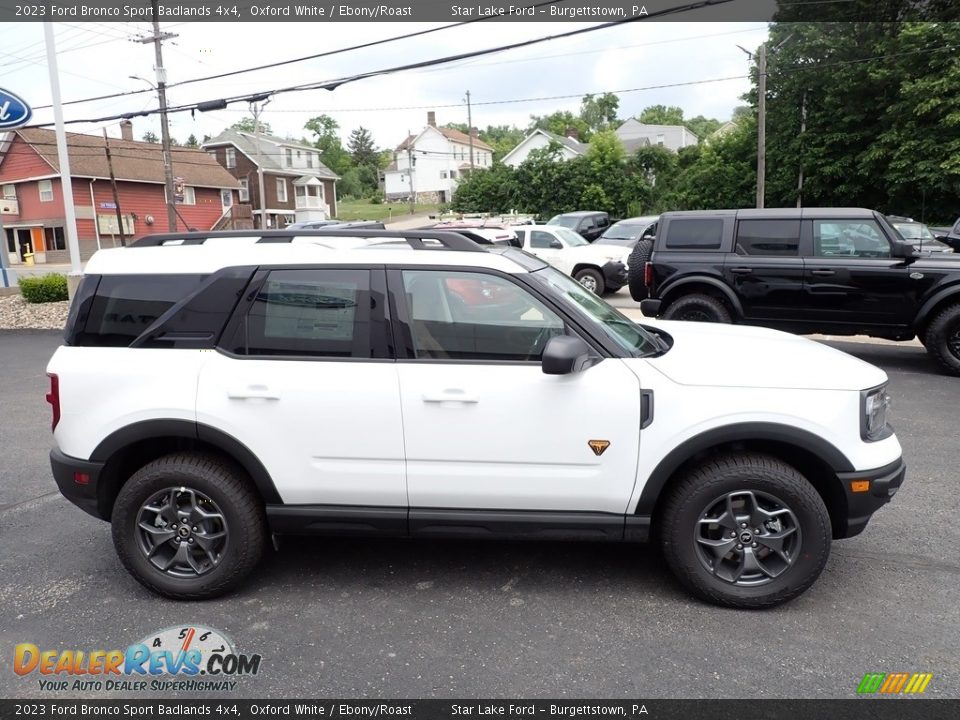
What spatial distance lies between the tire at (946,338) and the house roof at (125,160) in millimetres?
42480

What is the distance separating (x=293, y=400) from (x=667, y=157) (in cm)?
4004

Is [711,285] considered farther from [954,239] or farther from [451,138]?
[451,138]

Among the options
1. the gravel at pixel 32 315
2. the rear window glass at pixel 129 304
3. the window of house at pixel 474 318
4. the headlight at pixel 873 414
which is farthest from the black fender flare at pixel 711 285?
the gravel at pixel 32 315

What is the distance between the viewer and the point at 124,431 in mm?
3523

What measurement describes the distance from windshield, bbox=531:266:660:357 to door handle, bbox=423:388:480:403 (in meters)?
0.66

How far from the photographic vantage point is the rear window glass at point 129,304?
3650 millimetres

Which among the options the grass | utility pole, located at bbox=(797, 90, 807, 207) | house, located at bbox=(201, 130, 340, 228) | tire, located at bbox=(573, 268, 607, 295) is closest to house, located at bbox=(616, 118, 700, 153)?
the grass

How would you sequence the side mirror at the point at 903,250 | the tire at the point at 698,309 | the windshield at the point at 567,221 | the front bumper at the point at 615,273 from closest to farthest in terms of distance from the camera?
1. the side mirror at the point at 903,250
2. the tire at the point at 698,309
3. the front bumper at the point at 615,273
4. the windshield at the point at 567,221

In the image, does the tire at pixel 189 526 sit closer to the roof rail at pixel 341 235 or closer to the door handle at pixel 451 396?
the door handle at pixel 451 396

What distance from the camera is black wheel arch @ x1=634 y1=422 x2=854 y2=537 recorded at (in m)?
3.26

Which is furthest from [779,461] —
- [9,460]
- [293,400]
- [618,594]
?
[9,460]
